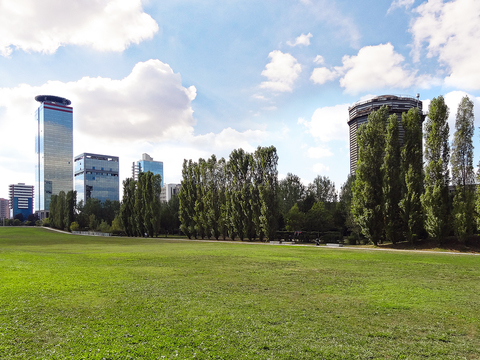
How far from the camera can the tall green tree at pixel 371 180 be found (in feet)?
113

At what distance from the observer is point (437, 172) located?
104 feet

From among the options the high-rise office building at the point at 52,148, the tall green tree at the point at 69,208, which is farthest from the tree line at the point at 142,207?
the high-rise office building at the point at 52,148

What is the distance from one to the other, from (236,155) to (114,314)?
146 ft

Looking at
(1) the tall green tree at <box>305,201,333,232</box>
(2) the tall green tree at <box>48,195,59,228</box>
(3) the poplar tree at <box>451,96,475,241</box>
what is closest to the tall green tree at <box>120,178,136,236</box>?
(1) the tall green tree at <box>305,201,333,232</box>

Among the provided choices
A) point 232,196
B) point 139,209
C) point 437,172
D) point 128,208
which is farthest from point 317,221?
point 128,208

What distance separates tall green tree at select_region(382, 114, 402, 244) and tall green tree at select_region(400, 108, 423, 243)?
737mm

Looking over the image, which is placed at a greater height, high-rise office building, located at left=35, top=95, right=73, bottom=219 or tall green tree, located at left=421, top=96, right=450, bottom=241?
high-rise office building, located at left=35, top=95, right=73, bottom=219

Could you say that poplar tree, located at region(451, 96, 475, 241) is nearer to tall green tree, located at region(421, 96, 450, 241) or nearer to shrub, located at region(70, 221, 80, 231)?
tall green tree, located at region(421, 96, 450, 241)

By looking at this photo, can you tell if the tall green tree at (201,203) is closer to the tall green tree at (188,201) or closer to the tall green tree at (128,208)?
the tall green tree at (188,201)

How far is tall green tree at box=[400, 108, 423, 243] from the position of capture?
32344mm

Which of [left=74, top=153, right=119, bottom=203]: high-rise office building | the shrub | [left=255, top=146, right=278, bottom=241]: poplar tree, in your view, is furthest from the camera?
[left=74, top=153, right=119, bottom=203]: high-rise office building

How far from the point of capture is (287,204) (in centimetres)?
7038

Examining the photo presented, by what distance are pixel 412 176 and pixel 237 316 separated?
103 feet

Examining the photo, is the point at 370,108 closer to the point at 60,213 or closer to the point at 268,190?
the point at 268,190
